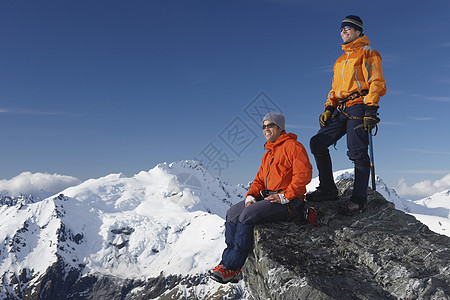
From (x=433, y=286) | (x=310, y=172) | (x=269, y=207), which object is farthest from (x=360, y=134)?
(x=433, y=286)

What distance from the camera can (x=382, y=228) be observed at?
8156 mm

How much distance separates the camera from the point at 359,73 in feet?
28.7

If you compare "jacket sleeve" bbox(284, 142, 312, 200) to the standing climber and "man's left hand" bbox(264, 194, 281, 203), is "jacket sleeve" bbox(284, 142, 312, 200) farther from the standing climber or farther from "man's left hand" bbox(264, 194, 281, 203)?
the standing climber

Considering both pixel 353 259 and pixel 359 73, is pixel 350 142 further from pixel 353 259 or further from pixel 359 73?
pixel 353 259

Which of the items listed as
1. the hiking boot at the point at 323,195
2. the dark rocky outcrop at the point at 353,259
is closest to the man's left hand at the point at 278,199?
the dark rocky outcrop at the point at 353,259

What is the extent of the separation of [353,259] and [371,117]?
3.60 metres

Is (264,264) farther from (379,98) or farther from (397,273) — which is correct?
(379,98)

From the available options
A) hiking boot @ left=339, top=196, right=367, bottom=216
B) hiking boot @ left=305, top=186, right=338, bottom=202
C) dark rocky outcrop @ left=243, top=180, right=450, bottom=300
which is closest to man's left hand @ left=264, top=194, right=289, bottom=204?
dark rocky outcrop @ left=243, top=180, right=450, bottom=300

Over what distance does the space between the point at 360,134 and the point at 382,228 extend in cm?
245

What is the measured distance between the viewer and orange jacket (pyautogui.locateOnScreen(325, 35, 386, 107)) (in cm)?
840

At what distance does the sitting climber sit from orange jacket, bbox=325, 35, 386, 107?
207cm

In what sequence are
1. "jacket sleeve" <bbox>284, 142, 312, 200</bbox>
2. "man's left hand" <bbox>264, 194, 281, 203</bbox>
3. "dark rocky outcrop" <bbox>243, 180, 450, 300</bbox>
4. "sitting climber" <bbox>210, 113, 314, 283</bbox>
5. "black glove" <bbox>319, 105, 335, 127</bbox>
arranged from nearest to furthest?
"dark rocky outcrop" <bbox>243, 180, 450, 300</bbox> → "jacket sleeve" <bbox>284, 142, 312, 200</bbox> → "sitting climber" <bbox>210, 113, 314, 283</bbox> → "man's left hand" <bbox>264, 194, 281, 203</bbox> → "black glove" <bbox>319, 105, 335, 127</bbox>

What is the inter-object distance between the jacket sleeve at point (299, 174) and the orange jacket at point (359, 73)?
→ 2.36 m

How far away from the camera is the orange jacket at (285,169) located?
25.4 ft
